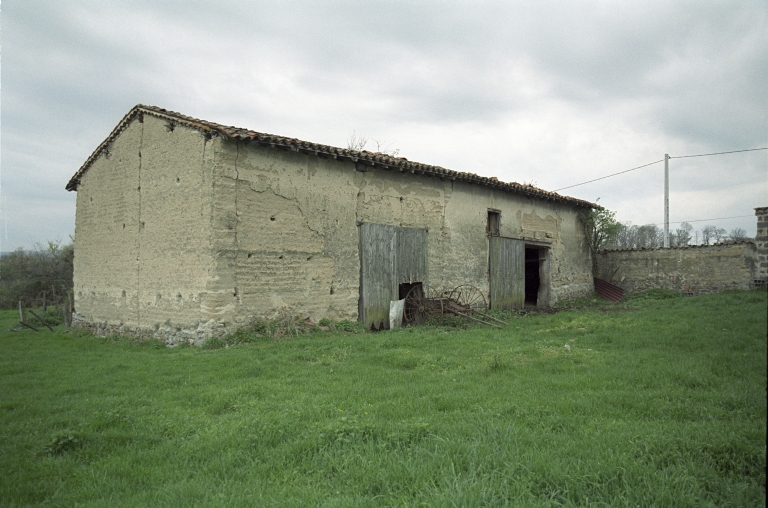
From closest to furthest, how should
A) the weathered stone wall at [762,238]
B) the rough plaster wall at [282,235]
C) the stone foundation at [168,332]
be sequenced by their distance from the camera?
1. the weathered stone wall at [762,238]
2. the stone foundation at [168,332]
3. the rough plaster wall at [282,235]

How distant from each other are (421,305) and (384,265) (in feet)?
4.87

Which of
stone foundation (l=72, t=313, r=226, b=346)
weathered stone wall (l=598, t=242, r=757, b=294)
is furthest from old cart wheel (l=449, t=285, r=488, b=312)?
weathered stone wall (l=598, t=242, r=757, b=294)

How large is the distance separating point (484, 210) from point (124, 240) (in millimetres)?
10566

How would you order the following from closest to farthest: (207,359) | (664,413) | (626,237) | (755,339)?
(755,339), (664,413), (207,359), (626,237)

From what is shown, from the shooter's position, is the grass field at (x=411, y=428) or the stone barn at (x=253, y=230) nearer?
the grass field at (x=411, y=428)

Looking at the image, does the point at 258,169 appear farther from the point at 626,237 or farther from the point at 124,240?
the point at 626,237

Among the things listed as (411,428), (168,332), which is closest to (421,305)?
(168,332)

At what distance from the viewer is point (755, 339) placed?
6.14 feet

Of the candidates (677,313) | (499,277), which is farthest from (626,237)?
(677,313)

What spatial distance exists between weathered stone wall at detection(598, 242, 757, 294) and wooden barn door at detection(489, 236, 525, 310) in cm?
661

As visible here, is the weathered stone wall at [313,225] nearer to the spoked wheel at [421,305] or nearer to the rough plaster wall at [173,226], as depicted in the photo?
the spoked wheel at [421,305]

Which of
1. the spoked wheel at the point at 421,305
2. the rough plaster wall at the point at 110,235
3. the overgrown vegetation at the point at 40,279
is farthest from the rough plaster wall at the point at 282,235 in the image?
the overgrown vegetation at the point at 40,279

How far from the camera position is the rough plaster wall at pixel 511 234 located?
1408cm

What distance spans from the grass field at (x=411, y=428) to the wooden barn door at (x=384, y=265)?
4.28m
